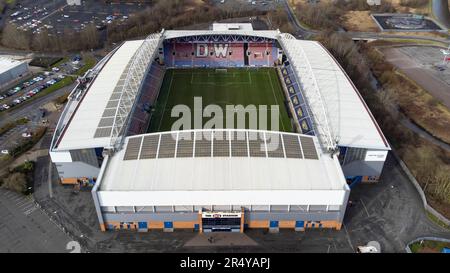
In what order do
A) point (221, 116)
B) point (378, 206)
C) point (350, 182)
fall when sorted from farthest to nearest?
point (221, 116)
point (350, 182)
point (378, 206)

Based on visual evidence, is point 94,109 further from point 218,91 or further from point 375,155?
point 375,155

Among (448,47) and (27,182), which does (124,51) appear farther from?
(448,47)

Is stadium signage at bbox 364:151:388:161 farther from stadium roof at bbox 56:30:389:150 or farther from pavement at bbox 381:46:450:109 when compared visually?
pavement at bbox 381:46:450:109

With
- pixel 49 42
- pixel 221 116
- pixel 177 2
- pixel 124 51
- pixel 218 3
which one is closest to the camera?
pixel 221 116

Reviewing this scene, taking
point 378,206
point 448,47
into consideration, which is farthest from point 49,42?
point 448,47

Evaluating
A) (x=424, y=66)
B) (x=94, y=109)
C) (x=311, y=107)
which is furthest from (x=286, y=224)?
(x=424, y=66)

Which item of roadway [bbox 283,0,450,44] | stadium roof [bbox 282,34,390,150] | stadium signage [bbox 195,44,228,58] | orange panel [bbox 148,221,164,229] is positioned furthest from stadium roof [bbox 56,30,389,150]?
roadway [bbox 283,0,450,44]
